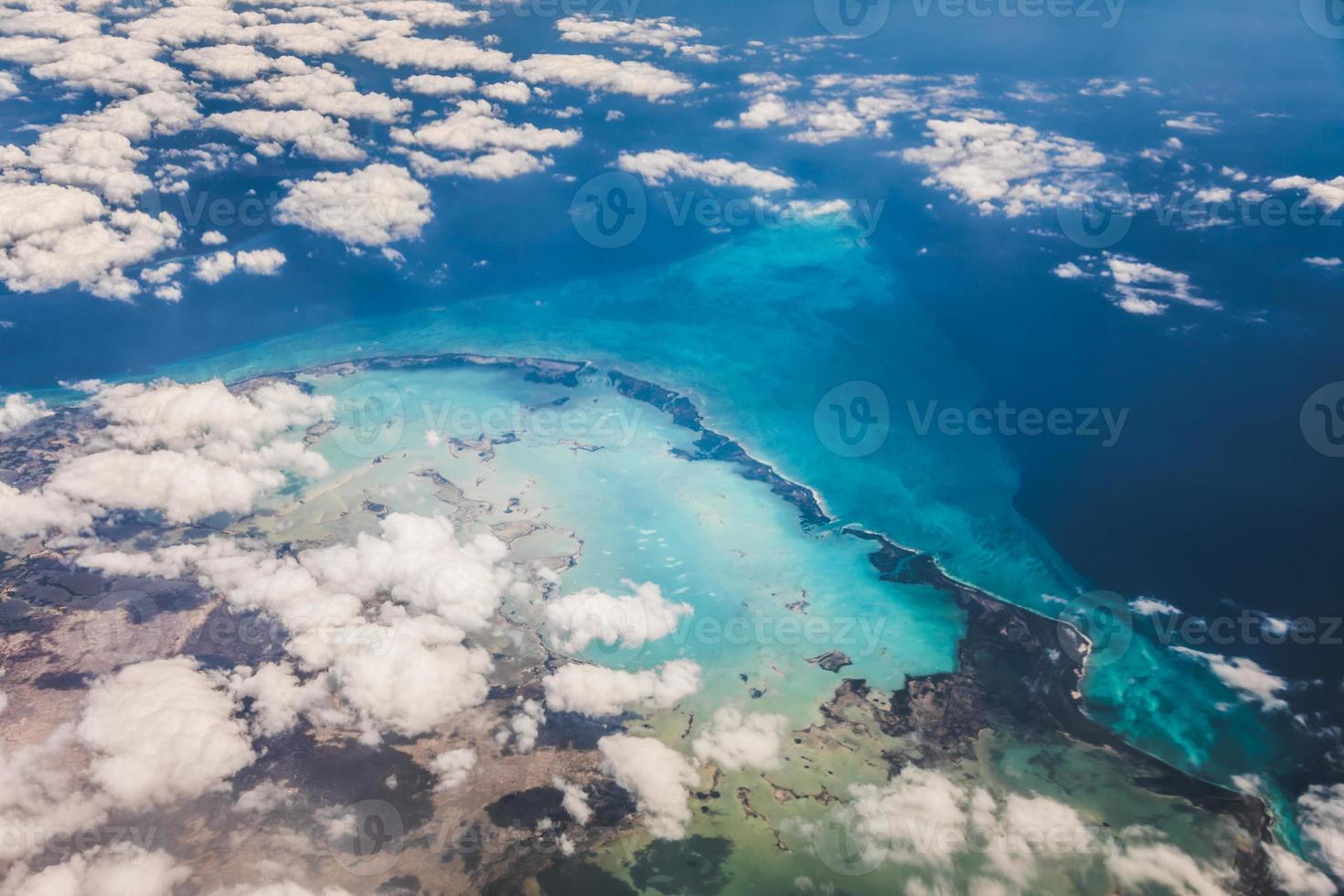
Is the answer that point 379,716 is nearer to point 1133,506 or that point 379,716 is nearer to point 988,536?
point 988,536

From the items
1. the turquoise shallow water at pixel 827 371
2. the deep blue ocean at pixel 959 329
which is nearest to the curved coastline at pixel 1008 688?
the turquoise shallow water at pixel 827 371

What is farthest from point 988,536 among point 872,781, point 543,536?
point 543,536

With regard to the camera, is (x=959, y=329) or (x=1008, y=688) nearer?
(x=1008, y=688)

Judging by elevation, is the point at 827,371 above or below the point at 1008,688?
above

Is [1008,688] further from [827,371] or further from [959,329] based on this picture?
[959,329]

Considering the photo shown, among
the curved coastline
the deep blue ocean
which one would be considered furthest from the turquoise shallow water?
the curved coastline

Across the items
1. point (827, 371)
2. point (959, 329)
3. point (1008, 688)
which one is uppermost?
point (959, 329)

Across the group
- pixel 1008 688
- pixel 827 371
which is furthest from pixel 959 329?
pixel 1008 688

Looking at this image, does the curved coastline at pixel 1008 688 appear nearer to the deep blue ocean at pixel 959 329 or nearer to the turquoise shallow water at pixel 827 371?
the turquoise shallow water at pixel 827 371
